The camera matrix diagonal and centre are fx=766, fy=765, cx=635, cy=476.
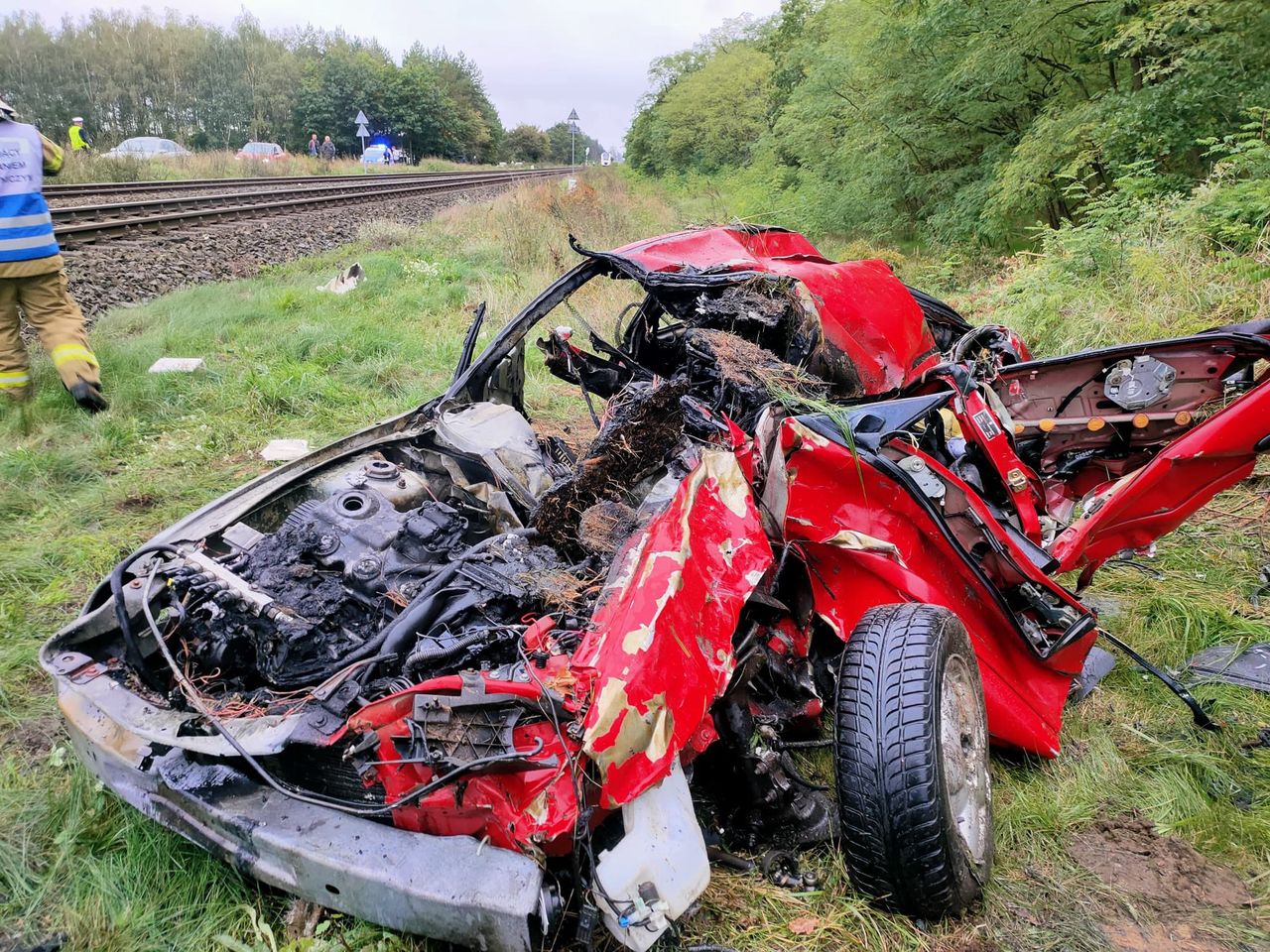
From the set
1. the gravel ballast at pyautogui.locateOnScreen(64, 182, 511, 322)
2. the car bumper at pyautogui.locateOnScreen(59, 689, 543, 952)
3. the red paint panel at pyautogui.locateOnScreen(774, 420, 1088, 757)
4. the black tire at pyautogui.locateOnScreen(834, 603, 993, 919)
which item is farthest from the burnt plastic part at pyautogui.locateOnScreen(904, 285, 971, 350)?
the gravel ballast at pyautogui.locateOnScreen(64, 182, 511, 322)

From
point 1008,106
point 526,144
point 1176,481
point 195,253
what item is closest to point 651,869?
point 1176,481

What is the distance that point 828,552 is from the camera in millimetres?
2553

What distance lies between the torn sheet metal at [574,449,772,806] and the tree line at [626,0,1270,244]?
570 cm

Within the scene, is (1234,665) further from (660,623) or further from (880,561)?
(660,623)

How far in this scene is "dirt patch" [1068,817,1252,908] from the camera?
7.33 ft

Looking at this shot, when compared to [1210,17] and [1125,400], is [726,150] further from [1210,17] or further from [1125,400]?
[1125,400]

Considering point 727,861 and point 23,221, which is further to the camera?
point 23,221

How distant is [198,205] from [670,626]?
15148 millimetres

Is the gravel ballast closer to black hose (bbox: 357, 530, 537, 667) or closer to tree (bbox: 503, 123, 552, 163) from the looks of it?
black hose (bbox: 357, 530, 537, 667)

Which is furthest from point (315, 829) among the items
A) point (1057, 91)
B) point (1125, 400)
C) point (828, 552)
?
point (1057, 91)

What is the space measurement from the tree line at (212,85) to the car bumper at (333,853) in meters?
34.7

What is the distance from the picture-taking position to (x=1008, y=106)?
8.74m

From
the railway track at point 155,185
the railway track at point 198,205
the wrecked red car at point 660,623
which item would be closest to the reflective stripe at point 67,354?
the wrecked red car at point 660,623

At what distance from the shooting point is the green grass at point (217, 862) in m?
2.14
